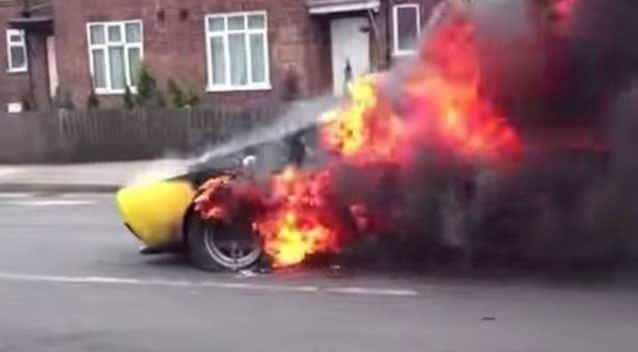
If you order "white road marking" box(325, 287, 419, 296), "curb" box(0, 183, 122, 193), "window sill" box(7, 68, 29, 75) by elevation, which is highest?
"window sill" box(7, 68, 29, 75)

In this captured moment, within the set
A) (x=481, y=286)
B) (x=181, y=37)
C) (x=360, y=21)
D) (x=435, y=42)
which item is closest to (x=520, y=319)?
(x=481, y=286)

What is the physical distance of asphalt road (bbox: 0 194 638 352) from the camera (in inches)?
344

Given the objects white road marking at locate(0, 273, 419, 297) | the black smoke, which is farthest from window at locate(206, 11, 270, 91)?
the black smoke

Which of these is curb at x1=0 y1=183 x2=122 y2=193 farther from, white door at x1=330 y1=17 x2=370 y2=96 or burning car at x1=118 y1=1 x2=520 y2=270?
burning car at x1=118 y1=1 x2=520 y2=270

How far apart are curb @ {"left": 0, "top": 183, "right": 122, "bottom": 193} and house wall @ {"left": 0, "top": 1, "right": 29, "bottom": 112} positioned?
14.2 m

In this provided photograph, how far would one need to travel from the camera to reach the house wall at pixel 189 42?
3031cm

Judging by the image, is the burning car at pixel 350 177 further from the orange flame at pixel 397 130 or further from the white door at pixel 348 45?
the white door at pixel 348 45

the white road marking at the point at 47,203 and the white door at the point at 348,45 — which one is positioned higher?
the white door at the point at 348,45

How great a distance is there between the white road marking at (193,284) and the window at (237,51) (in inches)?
757

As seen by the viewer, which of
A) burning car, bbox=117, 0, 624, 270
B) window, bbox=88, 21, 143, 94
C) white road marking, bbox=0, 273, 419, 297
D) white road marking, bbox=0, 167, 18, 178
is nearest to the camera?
white road marking, bbox=0, 273, 419, 297

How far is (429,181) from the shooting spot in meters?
10.8

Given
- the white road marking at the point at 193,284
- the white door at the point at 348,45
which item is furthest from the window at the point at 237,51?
the white road marking at the point at 193,284

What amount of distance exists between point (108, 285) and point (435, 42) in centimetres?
318

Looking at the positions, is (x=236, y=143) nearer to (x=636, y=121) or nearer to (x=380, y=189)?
(x=380, y=189)
